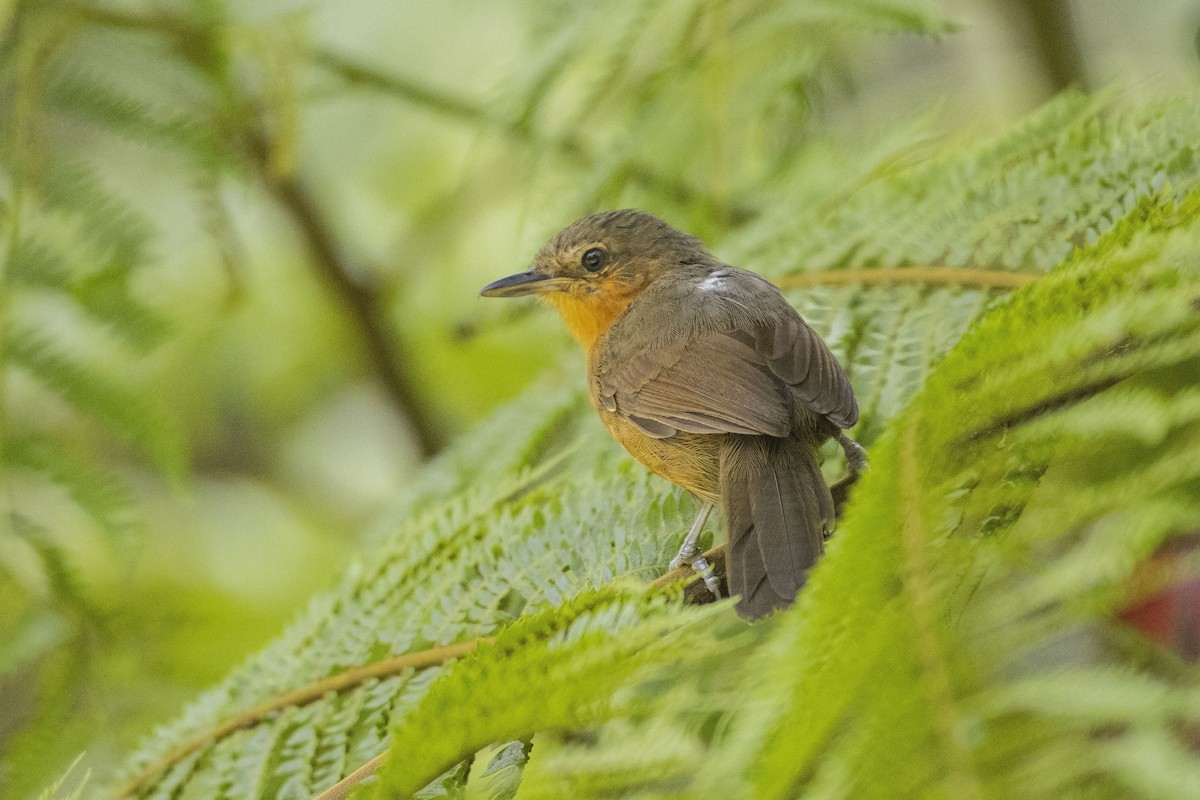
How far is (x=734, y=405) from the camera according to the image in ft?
6.25

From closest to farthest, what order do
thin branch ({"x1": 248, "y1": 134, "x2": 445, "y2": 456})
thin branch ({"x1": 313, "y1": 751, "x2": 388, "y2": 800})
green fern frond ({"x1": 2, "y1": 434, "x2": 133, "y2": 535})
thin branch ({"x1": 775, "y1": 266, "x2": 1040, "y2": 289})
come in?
1. thin branch ({"x1": 313, "y1": 751, "x2": 388, "y2": 800})
2. thin branch ({"x1": 775, "y1": 266, "x2": 1040, "y2": 289})
3. green fern frond ({"x1": 2, "y1": 434, "x2": 133, "y2": 535})
4. thin branch ({"x1": 248, "y1": 134, "x2": 445, "y2": 456})

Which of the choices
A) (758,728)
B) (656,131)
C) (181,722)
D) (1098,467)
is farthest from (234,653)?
(758,728)

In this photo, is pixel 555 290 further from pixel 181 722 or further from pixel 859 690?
pixel 859 690

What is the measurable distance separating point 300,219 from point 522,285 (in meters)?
1.34

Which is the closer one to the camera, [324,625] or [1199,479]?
[1199,479]

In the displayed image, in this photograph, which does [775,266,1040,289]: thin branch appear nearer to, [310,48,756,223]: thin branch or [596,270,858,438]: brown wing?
[596,270,858,438]: brown wing

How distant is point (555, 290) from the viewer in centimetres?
271

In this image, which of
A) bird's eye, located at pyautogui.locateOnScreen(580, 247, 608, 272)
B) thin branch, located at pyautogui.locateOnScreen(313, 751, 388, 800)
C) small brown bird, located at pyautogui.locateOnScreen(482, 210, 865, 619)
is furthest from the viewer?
bird's eye, located at pyautogui.locateOnScreen(580, 247, 608, 272)

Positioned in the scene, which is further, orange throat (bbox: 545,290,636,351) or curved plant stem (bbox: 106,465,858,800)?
orange throat (bbox: 545,290,636,351)

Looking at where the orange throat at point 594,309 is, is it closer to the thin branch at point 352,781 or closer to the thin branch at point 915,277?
the thin branch at point 915,277

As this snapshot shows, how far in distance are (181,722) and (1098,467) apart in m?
1.58

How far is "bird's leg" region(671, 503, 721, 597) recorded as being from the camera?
5.47 ft

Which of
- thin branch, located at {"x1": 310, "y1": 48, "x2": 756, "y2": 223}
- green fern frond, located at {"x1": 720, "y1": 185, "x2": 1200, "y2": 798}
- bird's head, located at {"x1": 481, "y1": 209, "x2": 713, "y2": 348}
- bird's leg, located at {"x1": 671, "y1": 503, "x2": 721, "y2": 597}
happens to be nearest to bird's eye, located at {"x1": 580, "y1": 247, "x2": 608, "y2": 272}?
bird's head, located at {"x1": 481, "y1": 209, "x2": 713, "y2": 348}

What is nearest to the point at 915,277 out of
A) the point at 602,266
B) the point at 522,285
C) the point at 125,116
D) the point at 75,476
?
the point at 602,266
